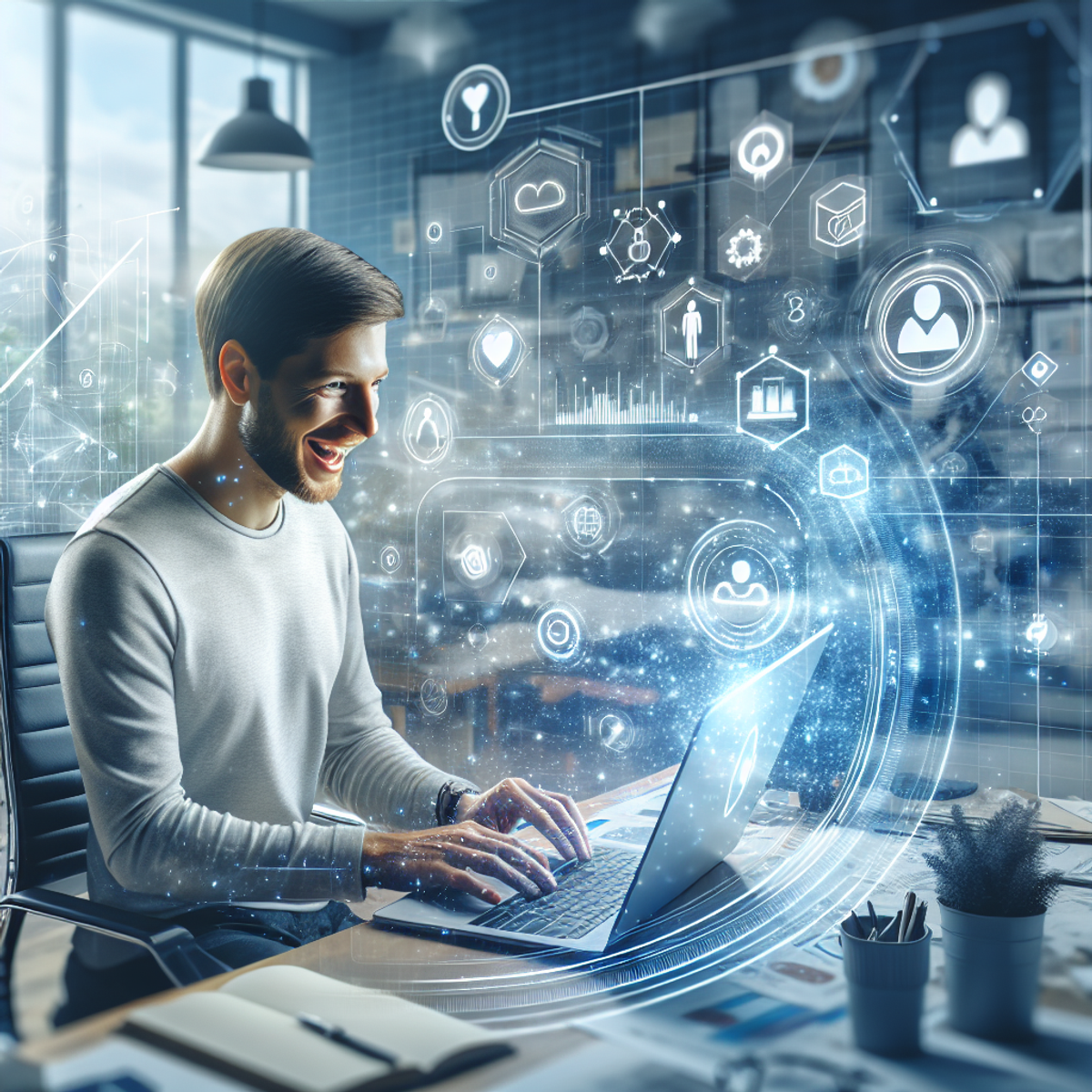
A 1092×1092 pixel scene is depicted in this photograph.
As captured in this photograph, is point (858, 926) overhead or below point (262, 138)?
below

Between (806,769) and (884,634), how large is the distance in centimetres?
22

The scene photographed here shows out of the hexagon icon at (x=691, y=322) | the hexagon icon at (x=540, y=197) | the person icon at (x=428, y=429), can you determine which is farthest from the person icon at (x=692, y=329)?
the person icon at (x=428, y=429)

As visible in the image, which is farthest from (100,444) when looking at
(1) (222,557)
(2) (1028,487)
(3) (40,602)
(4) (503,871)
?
(2) (1028,487)

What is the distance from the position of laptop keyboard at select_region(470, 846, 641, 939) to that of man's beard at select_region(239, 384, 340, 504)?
0.68m

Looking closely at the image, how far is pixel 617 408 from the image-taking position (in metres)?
1.44

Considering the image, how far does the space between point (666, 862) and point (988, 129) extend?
90 centimetres

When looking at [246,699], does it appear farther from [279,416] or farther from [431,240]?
[431,240]

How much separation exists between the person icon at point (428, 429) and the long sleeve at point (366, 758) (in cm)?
20

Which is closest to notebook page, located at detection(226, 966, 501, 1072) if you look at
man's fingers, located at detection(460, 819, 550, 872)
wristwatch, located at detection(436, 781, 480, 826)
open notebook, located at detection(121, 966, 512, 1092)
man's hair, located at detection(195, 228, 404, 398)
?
open notebook, located at detection(121, 966, 512, 1092)

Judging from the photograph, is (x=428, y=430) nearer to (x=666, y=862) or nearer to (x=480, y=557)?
(x=480, y=557)

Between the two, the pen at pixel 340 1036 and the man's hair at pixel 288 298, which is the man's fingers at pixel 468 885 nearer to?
the pen at pixel 340 1036

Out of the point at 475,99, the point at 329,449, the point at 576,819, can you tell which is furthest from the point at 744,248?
the point at 576,819

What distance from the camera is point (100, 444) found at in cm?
210

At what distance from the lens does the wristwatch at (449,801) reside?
4.50 ft
